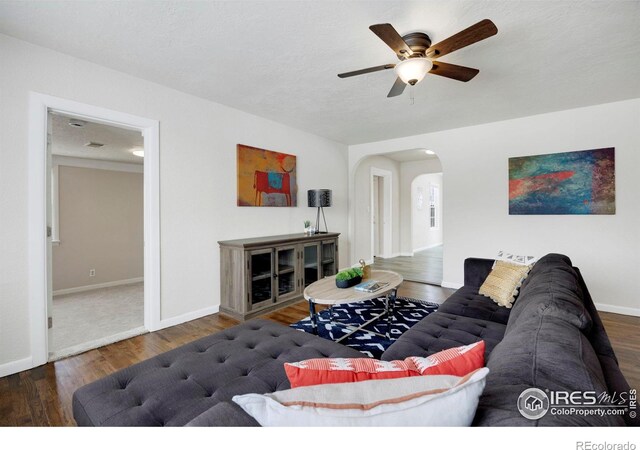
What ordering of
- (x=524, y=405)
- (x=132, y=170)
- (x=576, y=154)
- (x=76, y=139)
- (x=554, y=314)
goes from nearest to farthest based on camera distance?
(x=524, y=405)
(x=554, y=314)
(x=576, y=154)
(x=76, y=139)
(x=132, y=170)

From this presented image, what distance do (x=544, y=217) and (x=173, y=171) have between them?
458 centimetres

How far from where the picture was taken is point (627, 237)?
3.40 meters

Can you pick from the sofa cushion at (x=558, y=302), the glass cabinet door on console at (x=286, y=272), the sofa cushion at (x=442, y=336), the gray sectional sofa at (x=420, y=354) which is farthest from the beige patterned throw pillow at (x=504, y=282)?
the glass cabinet door on console at (x=286, y=272)

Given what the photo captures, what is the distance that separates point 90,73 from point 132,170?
3.35m

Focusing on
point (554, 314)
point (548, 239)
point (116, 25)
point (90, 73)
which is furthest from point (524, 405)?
point (548, 239)

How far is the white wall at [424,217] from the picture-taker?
823 centimetres

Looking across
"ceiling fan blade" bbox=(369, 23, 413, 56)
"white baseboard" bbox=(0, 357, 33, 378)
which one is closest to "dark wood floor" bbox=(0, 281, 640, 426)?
"white baseboard" bbox=(0, 357, 33, 378)

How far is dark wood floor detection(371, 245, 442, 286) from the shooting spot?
5.21 meters

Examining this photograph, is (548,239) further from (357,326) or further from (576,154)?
(357,326)

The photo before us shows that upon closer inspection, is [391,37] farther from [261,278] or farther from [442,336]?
[261,278]

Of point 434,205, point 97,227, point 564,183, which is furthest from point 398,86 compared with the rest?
point 434,205

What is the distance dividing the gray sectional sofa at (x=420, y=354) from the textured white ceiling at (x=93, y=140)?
3.13 meters

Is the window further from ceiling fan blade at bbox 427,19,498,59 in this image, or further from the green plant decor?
ceiling fan blade at bbox 427,19,498,59

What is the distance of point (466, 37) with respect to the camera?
177 cm
